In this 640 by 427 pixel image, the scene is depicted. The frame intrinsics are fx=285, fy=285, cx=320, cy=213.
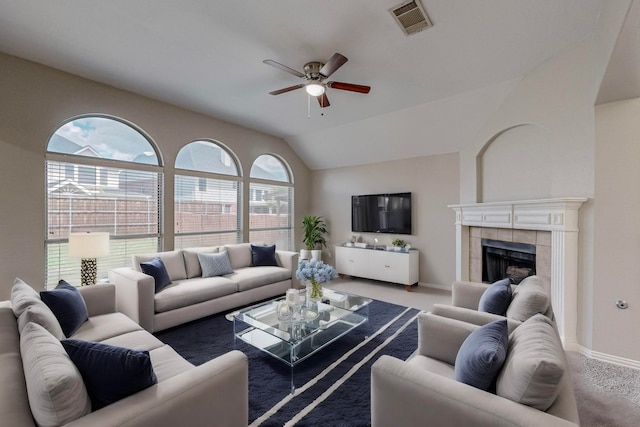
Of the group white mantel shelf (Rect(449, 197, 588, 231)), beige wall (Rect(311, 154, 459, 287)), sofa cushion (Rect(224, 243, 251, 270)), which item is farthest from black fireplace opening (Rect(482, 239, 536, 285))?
sofa cushion (Rect(224, 243, 251, 270))

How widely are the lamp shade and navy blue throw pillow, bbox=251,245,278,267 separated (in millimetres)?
2003

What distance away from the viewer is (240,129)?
5258 mm

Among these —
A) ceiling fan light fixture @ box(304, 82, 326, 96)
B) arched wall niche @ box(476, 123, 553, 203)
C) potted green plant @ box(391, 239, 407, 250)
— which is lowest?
potted green plant @ box(391, 239, 407, 250)

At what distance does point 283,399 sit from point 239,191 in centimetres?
394

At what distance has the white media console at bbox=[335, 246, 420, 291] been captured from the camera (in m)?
4.93

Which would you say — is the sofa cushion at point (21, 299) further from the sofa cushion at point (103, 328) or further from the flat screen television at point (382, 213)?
the flat screen television at point (382, 213)

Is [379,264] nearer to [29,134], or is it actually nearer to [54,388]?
[54,388]

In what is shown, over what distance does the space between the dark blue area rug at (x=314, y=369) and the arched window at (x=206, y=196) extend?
67.6 inches

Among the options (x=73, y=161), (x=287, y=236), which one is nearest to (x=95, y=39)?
(x=73, y=161)

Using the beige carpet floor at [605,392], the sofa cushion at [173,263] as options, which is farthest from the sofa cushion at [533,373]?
the sofa cushion at [173,263]

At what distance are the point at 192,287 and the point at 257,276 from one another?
34.9 inches

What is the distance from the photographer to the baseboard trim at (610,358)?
251 centimetres

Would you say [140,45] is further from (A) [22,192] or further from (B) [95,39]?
(A) [22,192]

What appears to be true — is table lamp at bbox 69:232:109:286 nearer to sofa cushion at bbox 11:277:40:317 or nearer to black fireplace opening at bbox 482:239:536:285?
sofa cushion at bbox 11:277:40:317
